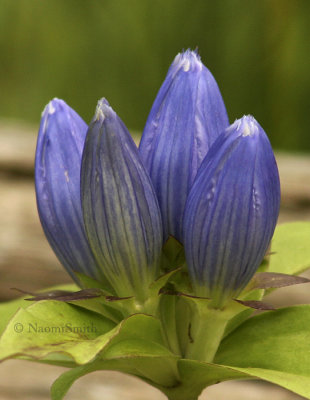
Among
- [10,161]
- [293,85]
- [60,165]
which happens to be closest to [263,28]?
[293,85]

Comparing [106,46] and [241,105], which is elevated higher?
[106,46]

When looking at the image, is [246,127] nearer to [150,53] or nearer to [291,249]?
[291,249]

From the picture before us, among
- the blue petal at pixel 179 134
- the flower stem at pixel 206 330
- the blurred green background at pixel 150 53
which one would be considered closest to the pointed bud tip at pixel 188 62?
the blue petal at pixel 179 134

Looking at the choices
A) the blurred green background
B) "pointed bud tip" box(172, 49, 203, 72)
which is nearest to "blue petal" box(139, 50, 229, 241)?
"pointed bud tip" box(172, 49, 203, 72)

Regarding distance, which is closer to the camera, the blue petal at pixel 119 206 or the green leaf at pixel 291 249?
the blue petal at pixel 119 206

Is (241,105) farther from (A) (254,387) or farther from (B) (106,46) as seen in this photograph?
(A) (254,387)

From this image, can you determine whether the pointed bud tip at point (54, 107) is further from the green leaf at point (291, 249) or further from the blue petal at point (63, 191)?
the green leaf at point (291, 249)

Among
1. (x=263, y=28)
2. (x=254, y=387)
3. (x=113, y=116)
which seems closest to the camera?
(x=113, y=116)

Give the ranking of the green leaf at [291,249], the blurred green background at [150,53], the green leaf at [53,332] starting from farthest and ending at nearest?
the blurred green background at [150,53], the green leaf at [291,249], the green leaf at [53,332]
